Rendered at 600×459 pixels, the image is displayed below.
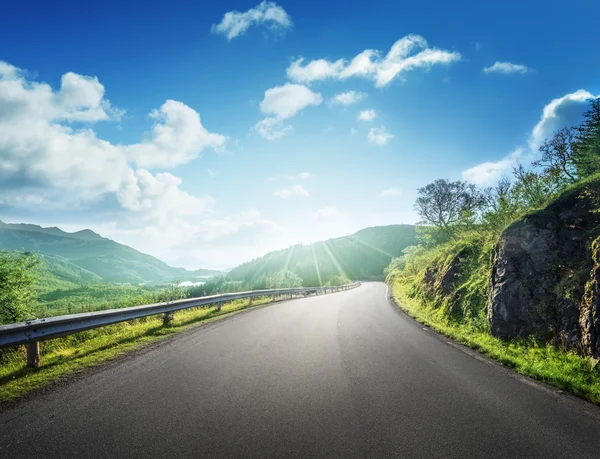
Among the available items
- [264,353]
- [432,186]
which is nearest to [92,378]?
[264,353]

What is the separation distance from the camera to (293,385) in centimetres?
463

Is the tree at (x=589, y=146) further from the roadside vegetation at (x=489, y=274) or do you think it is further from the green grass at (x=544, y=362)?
the green grass at (x=544, y=362)

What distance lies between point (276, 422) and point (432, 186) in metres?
43.9

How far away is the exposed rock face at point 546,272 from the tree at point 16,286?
76.8 ft

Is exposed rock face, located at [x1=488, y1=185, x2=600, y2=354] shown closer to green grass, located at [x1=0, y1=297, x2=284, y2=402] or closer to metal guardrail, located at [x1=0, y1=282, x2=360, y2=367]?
green grass, located at [x1=0, y1=297, x2=284, y2=402]

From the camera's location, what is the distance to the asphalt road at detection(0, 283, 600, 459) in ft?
9.57

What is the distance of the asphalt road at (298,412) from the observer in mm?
2918

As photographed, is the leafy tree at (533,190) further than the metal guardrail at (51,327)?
Yes

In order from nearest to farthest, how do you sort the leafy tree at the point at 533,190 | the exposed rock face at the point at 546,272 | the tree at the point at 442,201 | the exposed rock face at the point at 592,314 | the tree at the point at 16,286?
1. the exposed rock face at the point at 592,314
2. the exposed rock face at the point at 546,272
3. the leafy tree at the point at 533,190
4. the tree at the point at 16,286
5. the tree at the point at 442,201

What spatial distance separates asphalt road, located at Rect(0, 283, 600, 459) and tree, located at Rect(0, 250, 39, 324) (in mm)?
16410

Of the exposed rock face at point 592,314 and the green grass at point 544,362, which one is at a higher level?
the exposed rock face at point 592,314

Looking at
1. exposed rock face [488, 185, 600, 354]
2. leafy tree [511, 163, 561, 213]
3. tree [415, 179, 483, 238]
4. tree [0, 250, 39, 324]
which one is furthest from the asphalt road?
tree [415, 179, 483, 238]

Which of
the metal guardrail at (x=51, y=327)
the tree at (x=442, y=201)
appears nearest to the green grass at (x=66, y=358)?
the metal guardrail at (x=51, y=327)

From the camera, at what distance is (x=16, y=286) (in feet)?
56.5
